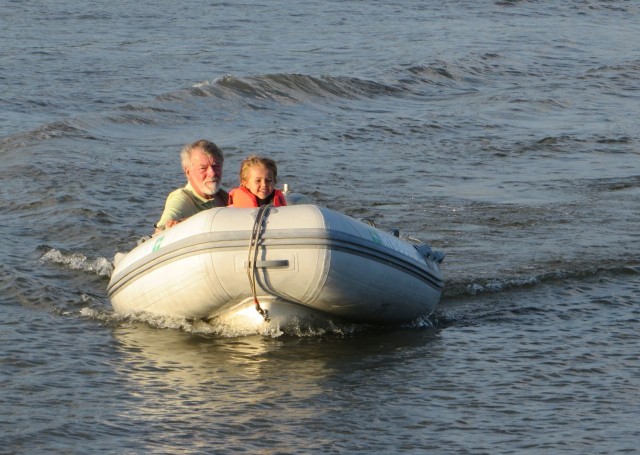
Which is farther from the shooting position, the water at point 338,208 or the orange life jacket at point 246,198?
the orange life jacket at point 246,198

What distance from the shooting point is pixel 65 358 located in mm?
7156

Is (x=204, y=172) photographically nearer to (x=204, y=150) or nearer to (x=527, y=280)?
(x=204, y=150)

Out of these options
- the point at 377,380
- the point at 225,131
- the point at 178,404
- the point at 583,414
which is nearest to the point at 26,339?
the point at 178,404

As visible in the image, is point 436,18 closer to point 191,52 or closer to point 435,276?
point 191,52

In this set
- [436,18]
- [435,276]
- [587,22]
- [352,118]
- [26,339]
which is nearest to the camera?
[26,339]

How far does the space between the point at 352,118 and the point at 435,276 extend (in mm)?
8656

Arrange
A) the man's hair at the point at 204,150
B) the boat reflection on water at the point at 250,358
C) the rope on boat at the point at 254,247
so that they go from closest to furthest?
the boat reflection on water at the point at 250,358 → the rope on boat at the point at 254,247 → the man's hair at the point at 204,150

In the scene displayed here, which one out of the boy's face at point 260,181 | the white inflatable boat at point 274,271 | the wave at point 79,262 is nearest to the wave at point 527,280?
the white inflatable boat at point 274,271

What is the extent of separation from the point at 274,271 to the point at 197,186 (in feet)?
4.39

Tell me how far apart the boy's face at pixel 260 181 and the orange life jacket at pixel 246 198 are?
0.04m

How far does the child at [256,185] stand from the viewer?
7.50 meters

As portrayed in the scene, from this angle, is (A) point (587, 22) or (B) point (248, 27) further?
(A) point (587, 22)

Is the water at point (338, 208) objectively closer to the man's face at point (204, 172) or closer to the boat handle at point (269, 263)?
the boat handle at point (269, 263)

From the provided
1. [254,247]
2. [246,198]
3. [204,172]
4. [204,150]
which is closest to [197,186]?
[204,172]
